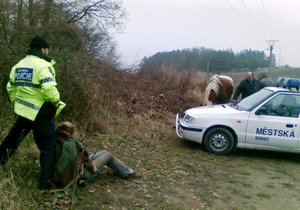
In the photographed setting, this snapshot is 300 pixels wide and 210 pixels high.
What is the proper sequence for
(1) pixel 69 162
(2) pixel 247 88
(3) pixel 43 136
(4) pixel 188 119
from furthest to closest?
(2) pixel 247 88 → (4) pixel 188 119 → (1) pixel 69 162 → (3) pixel 43 136

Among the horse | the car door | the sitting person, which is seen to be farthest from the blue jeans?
the horse

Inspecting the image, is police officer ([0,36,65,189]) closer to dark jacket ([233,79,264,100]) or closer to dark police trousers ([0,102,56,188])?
dark police trousers ([0,102,56,188])

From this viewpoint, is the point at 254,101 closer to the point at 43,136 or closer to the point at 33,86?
the point at 43,136

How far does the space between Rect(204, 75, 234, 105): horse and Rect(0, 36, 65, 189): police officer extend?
722 cm

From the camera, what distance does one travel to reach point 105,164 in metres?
5.72

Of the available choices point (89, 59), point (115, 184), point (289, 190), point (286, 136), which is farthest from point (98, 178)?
point (89, 59)

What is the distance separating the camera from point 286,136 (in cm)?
815

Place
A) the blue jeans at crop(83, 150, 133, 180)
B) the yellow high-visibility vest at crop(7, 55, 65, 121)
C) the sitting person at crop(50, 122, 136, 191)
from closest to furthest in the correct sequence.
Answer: the yellow high-visibility vest at crop(7, 55, 65, 121), the sitting person at crop(50, 122, 136, 191), the blue jeans at crop(83, 150, 133, 180)

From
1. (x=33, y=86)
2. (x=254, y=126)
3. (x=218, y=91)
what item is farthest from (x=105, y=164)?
(x=218, y=91)

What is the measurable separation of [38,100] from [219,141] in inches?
186

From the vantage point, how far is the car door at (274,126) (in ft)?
26.6

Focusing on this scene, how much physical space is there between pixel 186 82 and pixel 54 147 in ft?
40.6

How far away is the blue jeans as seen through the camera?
17.7ft

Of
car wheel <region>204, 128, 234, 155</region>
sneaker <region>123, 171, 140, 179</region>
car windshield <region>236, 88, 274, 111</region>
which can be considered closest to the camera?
sneaker <region>123, 171, 140, 179</region>
